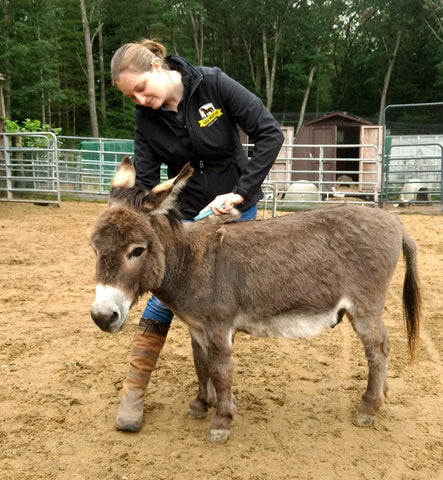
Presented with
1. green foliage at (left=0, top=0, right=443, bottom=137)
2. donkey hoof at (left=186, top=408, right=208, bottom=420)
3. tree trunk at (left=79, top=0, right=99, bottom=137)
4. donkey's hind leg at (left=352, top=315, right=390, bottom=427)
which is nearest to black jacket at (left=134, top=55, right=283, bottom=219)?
donkey's hind leg at (left=352, top=315, right=390, bottom=427)

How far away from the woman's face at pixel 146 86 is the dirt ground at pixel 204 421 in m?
1.98

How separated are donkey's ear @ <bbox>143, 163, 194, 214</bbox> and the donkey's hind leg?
1.36 meters

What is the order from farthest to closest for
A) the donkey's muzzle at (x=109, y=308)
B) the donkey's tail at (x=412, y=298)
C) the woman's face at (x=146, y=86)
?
the donkey's tail at (x=412, y=298) < the woman's face at (x=146, y=86) < the donkey's muzzle at (x=109, y=308)

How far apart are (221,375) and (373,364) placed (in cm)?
98

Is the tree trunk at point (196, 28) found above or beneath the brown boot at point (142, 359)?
above

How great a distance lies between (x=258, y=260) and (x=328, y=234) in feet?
1.56

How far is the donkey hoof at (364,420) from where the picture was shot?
2984 millimetres

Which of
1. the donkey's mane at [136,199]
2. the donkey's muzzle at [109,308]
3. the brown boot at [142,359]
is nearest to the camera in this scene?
the donkey's muzzle at [109,308]

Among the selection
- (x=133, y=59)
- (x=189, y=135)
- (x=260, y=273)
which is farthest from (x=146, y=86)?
(x=260, y=273)

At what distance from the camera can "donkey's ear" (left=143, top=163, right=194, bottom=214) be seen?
2549 mm

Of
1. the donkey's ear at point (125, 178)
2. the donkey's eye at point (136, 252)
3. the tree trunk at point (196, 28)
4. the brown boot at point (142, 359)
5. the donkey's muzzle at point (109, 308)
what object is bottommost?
the brown boot at point (142, 359)

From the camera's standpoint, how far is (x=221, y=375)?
9.04ft

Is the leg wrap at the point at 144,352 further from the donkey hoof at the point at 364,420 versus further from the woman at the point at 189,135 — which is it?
the donkey hoof at the point at 364,420

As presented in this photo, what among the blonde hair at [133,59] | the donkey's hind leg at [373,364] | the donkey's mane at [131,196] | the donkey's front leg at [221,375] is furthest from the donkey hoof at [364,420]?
the blonde hair at [133,59]
